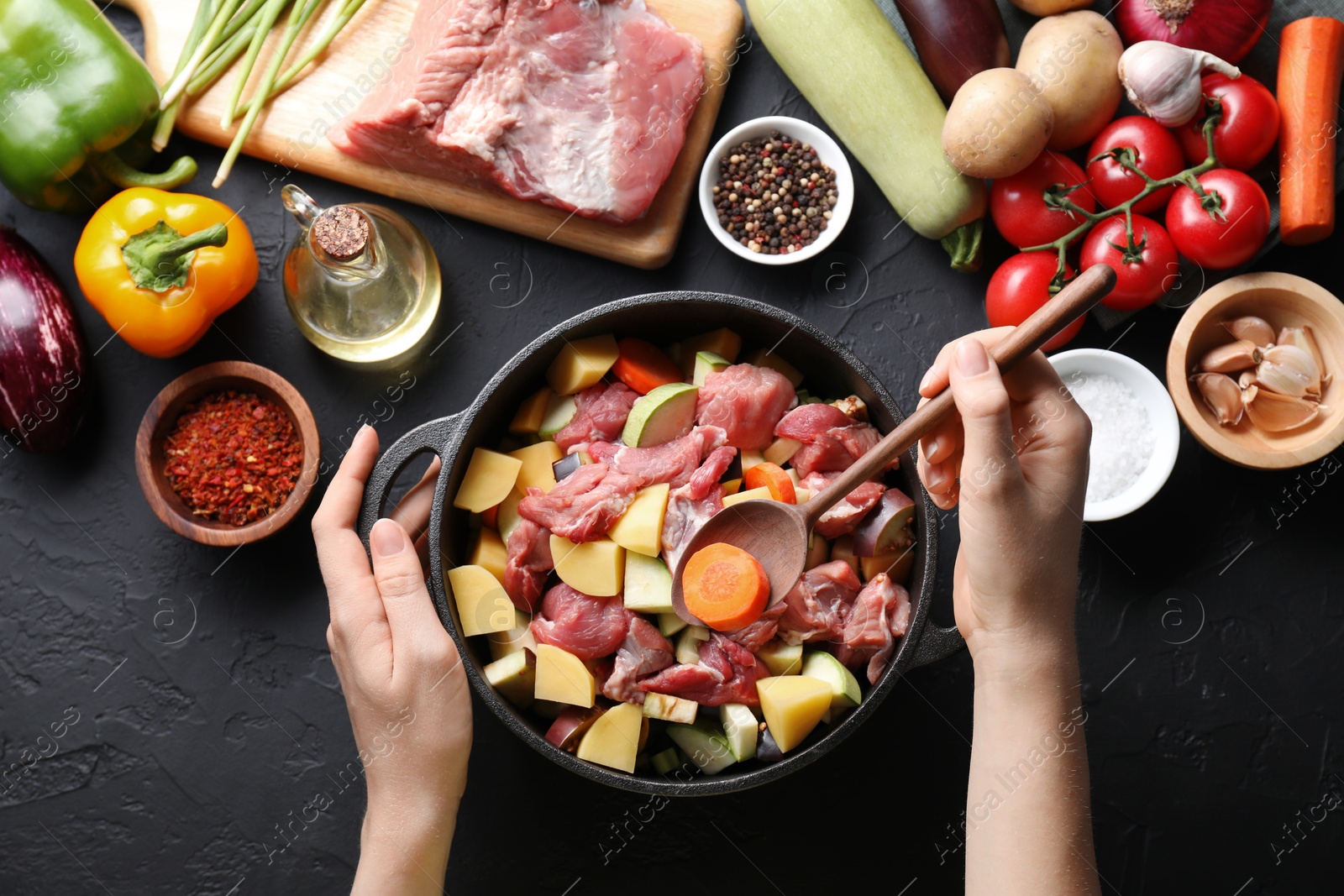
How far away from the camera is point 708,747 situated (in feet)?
6.91

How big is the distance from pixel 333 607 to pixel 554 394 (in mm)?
720

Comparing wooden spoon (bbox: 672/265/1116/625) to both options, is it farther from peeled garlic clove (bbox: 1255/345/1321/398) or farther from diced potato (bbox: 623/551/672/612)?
peeled garlic clove (bbox: 1255/345/1321/398)

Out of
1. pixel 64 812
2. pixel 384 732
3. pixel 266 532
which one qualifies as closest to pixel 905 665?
pixel 384 732

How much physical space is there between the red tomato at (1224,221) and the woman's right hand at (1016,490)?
87 centimetres

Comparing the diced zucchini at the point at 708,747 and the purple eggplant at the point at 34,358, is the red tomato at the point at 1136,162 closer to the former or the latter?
the diced zucchini at the point at 708,747

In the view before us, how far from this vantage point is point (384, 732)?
6.27 ft

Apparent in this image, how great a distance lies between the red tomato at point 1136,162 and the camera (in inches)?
96.7

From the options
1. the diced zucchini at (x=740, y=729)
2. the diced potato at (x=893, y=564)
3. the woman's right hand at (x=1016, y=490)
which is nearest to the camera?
the woman's right hand at (x=1016, y=490)

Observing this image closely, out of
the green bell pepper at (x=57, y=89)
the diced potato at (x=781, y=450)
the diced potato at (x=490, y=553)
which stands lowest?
the diced potato at (x=781, y=450)

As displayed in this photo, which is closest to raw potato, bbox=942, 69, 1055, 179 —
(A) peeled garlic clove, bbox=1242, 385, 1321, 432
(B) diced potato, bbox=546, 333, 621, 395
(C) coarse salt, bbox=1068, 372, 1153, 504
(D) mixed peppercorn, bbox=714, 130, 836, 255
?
(D) mixed peppercorn, bbox=714, 130, 836, 255

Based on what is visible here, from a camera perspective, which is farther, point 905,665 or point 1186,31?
point 1186,31

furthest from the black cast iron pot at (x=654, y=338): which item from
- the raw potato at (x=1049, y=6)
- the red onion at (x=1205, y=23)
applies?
A: the red onion at (x=1205, y=23)

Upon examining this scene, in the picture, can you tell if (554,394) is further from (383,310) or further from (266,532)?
(266,532)

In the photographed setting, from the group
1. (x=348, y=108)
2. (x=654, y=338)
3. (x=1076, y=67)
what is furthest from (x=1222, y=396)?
(x=348, y=108)
